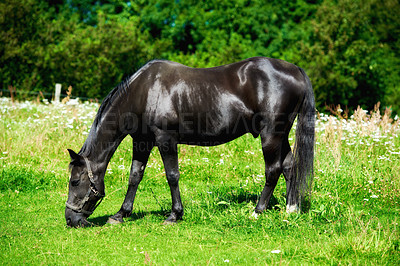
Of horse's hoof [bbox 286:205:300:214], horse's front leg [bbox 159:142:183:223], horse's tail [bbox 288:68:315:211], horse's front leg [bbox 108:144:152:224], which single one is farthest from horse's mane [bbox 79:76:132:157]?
horse's hoof [bbox 286:205:300:214]

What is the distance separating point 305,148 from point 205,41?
21.8 m

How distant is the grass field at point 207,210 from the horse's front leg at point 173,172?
0.16 m

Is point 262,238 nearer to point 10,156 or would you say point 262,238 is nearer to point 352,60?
point 10,156

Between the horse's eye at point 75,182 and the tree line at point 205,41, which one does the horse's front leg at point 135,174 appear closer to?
the horse's eye at point 75,182

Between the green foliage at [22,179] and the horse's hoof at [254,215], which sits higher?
the horse's hoof at [254,215]

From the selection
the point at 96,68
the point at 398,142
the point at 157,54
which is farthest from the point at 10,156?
the point at 157,54

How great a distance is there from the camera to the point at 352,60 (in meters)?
23.4

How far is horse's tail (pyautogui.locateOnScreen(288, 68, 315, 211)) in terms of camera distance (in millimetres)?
5316

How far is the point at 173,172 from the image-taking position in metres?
5.41

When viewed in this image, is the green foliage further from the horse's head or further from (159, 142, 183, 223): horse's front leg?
(159, 142, 183, 223): horse's front leg

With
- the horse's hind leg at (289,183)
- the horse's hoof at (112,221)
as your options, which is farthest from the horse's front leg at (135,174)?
the horse's hind leg at (289,183)

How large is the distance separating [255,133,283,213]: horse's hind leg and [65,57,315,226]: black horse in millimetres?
13

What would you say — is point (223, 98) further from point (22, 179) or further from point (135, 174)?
point (22, 179)

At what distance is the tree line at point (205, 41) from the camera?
21.5 meters
